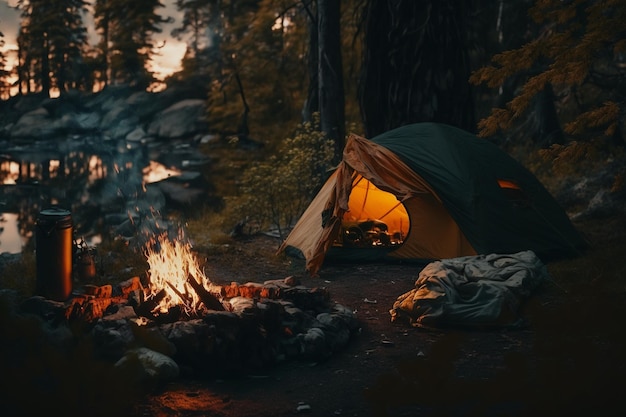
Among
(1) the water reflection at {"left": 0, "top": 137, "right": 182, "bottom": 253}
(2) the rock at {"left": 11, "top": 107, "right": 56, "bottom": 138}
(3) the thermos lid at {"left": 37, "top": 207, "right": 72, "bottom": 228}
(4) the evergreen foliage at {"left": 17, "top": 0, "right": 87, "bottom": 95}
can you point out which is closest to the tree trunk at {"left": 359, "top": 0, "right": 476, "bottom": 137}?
(3) the thermos lid at {"left": 37, "top": 207, "right": 72, "bottom": 228}

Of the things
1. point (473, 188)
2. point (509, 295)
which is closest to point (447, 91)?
point (473, 188)

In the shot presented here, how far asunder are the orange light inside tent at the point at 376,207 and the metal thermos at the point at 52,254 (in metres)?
4.60

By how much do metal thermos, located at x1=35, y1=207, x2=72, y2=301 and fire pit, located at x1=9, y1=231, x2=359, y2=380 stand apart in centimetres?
77

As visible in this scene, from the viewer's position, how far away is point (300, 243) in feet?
33.1

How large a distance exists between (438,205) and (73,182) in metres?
17.7

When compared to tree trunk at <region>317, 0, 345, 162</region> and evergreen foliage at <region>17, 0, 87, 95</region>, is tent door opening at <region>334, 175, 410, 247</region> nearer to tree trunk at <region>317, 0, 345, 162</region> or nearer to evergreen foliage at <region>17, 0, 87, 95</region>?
tree trunk at <region>317, 0, 345, 162</region>

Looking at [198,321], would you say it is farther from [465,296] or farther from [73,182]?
[73,182]

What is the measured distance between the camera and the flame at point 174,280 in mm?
6252

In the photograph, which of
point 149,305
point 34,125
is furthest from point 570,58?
point 34,125

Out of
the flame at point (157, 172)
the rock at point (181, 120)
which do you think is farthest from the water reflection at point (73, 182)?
the rock at point (181, 120)

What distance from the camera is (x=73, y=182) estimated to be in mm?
24328

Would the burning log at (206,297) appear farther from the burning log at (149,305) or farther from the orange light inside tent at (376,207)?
the orange light inside tent at (376,207)

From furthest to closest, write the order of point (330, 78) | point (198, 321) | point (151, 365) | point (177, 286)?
point (330, 78) → point (177, 286) → point (198, 321) → point (151, 365)

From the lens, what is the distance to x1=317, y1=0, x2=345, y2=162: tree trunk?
46.8 ft
